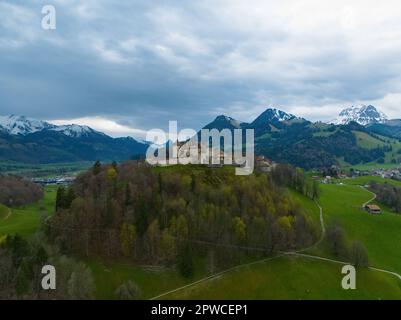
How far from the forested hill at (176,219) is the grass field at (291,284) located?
20.8ft

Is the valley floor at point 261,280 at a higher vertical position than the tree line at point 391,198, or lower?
lower

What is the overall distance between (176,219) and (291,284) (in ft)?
120

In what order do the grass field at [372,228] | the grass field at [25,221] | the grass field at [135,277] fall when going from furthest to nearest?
the grass field at [372,228] → the grass field at [25,221] → the grass field at [135,277]

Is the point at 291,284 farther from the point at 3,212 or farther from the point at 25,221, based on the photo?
the point at 3,212

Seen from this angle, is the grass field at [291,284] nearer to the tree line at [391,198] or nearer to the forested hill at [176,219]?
the forested hill at [176,219]

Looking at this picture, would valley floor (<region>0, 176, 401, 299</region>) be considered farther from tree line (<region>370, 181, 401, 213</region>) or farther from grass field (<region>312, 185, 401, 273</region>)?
tree line (<region>370, 181, 401, 213</region>)

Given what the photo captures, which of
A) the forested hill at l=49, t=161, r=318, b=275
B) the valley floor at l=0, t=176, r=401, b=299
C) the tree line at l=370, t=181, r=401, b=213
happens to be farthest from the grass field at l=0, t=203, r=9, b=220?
the tree line at l=370, t=181, r=401, b=213

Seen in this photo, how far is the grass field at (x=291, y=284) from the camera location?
8794cm

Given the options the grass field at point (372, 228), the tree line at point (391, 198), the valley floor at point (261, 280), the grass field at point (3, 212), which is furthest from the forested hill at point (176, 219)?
the tree line at point (391, 198)

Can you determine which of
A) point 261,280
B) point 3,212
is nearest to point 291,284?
point 261,280

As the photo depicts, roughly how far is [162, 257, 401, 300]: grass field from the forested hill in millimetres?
6335

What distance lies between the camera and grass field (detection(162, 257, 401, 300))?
8794cm
